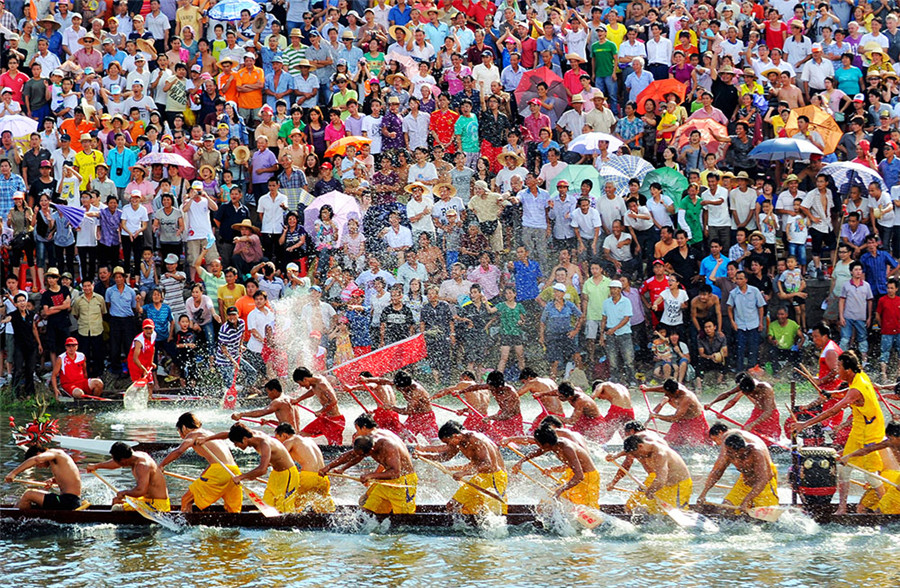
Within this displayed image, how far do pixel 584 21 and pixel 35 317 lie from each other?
1040cm

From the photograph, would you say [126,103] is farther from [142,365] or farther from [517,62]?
[517,62]

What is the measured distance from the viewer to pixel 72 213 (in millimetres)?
20391

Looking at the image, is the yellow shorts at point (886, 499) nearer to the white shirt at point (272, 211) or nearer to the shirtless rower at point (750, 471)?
the shirtless rower at point (750, 471)

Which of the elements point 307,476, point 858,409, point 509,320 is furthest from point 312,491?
point 509,320

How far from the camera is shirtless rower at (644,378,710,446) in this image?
1694cm

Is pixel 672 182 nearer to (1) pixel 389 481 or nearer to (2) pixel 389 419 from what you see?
(2) pixel 389 419

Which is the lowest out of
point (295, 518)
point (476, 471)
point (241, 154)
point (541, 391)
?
point (295, 518)

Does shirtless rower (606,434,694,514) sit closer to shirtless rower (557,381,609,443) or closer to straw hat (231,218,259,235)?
shirtless rower (557,381,609,443)

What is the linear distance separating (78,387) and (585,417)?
7.75 meters

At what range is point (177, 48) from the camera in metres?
23.0

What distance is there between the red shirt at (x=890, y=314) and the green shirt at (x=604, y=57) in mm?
6022

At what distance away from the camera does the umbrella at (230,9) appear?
906 inches

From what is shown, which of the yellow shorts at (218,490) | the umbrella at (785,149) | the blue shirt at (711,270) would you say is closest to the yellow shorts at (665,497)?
the yellow shorts at (218,490)

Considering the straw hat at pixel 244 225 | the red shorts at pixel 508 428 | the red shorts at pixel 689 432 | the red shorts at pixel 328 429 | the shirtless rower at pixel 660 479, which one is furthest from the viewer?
the straw hat at pixel 244 225
